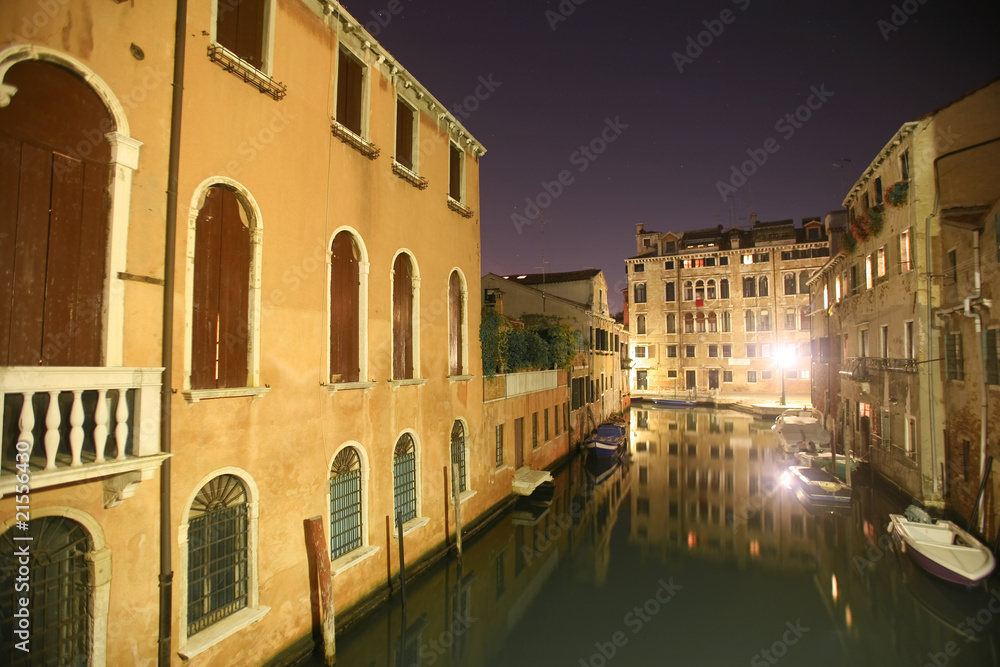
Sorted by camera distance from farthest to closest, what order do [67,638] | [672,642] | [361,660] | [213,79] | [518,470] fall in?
1. [518,470]
2. [672,642]
3. [361,660]
4. [213,79]
5. [67,638]

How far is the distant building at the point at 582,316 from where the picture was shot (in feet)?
74.2

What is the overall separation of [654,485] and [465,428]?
9.45m

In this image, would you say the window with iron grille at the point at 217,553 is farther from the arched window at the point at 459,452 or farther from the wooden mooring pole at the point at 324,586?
the arched window at the point at 459,452

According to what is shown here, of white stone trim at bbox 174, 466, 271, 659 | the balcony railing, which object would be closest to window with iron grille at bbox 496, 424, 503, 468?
white stone trim at bbox 174, 466, 271, 659

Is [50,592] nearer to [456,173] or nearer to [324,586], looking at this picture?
[324,586]

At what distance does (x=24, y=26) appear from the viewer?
3805mm

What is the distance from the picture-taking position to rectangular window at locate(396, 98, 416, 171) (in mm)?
9000

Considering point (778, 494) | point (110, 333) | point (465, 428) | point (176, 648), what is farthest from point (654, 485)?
point (110, 333)

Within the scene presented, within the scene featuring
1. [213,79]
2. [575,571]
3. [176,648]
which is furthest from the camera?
[575,571]

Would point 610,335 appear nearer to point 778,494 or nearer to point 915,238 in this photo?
point 778,494

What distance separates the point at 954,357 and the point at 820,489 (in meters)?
4.73

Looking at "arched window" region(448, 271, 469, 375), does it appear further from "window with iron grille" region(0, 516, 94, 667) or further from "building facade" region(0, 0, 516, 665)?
"window with iron grille" region(0, 516, 94, 667)

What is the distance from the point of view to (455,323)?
35.5 ft

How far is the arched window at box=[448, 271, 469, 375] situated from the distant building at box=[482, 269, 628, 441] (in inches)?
327
